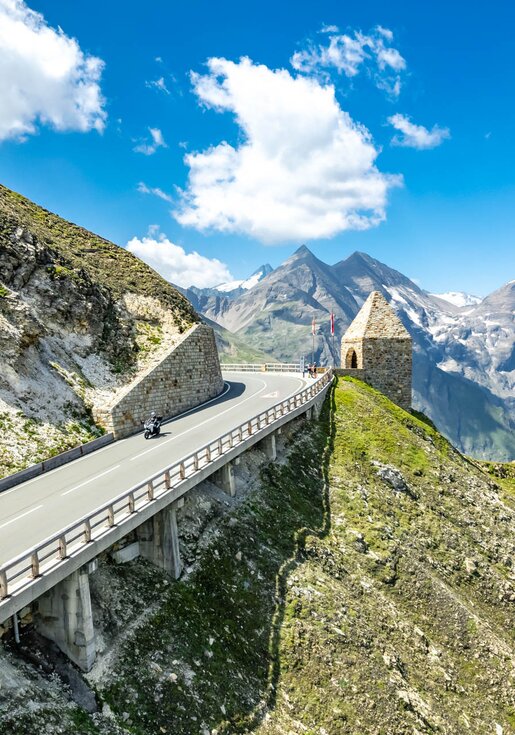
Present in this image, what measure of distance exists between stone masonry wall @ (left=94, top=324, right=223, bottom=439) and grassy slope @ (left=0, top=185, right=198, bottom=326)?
12.3ft

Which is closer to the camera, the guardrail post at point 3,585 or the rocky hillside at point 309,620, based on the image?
the guardrail post at point 3,585

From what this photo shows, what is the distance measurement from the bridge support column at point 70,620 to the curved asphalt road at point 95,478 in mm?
1662

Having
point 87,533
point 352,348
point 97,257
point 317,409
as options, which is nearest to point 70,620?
point 87,533

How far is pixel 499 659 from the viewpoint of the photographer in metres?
22.0

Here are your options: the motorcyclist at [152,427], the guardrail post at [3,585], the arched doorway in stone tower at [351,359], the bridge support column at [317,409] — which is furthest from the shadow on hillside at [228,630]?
the arched doorway in stone tower at [351,359]

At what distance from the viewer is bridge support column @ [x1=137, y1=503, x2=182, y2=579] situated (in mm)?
16922

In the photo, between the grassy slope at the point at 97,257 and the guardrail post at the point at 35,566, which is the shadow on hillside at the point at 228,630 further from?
the grassy slope at the point at 97,257

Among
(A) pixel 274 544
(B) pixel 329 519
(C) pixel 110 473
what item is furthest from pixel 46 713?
(B) pixel 329 519

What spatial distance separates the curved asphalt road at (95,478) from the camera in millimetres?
14969

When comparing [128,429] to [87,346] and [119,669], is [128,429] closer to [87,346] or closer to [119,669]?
[87,346]

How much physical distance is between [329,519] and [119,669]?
15.2 metres

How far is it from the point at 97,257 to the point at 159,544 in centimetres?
3131

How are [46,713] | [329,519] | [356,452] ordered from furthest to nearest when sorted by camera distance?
1. [356,452]
2. [329,519]
3. [46,713]

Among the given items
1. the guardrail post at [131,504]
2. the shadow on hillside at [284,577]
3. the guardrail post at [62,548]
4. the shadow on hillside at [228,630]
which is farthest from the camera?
the guardrail post at [131,504]
